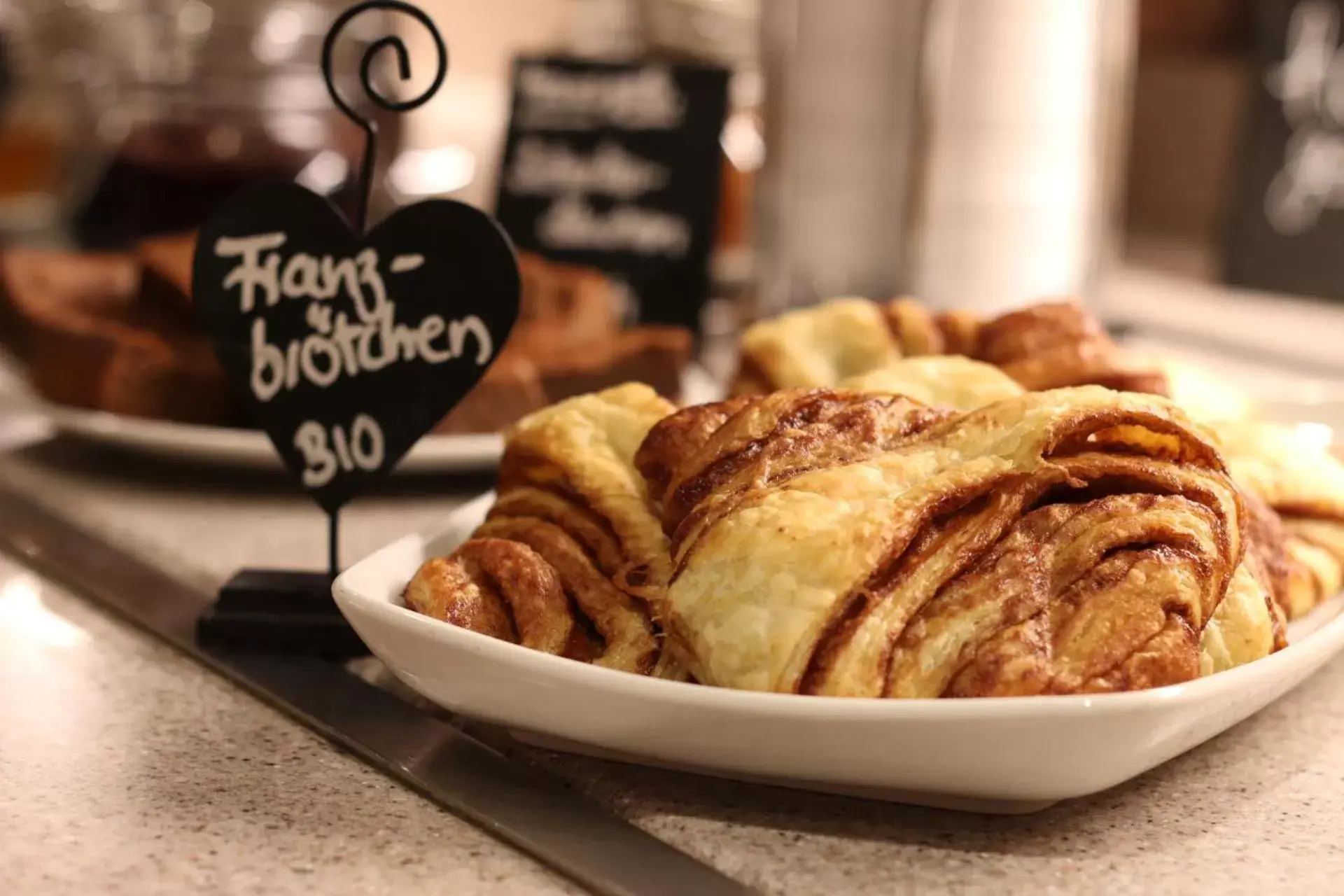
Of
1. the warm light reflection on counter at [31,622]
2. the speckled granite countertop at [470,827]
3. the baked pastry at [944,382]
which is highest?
the baked pastry at [944,382]

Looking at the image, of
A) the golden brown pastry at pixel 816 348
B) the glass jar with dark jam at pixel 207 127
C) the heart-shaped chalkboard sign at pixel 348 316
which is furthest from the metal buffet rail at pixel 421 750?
the glass jar with dark jam at pixel 207 127

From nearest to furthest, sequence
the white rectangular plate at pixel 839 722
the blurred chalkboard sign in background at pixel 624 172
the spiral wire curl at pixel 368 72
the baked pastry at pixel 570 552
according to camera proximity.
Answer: the white rectangular plate at pixel 839 722 < the baked pastry at pixel 570 552 < the spiral wire curl at pixel 368 72 < the blurred chalkboard sign in background at pixel 624 172

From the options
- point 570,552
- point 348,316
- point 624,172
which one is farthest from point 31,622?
point 624,172

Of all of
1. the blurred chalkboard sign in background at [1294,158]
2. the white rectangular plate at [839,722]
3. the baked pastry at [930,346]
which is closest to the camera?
the white rectangular plate at [839,722]

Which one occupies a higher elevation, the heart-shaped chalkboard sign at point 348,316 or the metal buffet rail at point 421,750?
the heart-shaped chalkboard sign at point 348,316

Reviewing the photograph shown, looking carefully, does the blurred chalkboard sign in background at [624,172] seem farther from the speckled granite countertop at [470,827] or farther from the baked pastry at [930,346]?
the speckled granite countertop at [470,827]

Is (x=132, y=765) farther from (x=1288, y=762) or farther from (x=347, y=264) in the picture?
(x=1288, y=762)

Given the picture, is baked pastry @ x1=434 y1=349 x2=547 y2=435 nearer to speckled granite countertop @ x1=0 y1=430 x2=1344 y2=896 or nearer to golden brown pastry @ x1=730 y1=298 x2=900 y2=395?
golden brown pastry @ x1=730 y1=298 x2=900 y2=395
